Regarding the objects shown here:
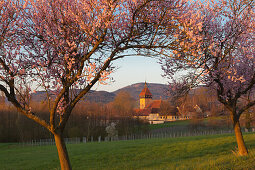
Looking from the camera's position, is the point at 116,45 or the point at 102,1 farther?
the point at 116,45

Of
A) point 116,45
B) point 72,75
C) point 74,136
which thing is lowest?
point 74,136

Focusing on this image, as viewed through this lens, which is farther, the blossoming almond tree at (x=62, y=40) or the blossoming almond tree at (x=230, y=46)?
the blossoming almond tree at (x=230, y=46)

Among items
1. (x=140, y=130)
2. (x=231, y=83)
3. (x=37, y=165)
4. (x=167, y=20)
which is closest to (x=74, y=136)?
(x=140, y=130)

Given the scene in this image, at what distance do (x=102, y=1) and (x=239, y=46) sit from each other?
35.4ft

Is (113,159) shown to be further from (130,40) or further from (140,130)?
(140,130)

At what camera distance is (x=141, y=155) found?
26156 mm

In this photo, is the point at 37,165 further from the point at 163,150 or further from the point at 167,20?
the point at 167,20

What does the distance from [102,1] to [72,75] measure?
325 cm

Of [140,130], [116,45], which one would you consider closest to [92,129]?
[140,130]

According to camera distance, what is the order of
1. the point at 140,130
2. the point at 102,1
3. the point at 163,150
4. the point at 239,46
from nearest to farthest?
the point at 102,1 < the point at 239,46 < the point at 163,150 < the point at 140,130

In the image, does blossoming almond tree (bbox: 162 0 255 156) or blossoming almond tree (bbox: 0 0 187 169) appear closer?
blossoming almond tree (bbox: 0 0 187 169)

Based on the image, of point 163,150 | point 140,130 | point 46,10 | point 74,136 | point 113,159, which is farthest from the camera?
point 140,130

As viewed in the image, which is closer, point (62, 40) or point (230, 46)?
point (62, 40)

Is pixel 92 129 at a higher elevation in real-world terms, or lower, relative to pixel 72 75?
lower
